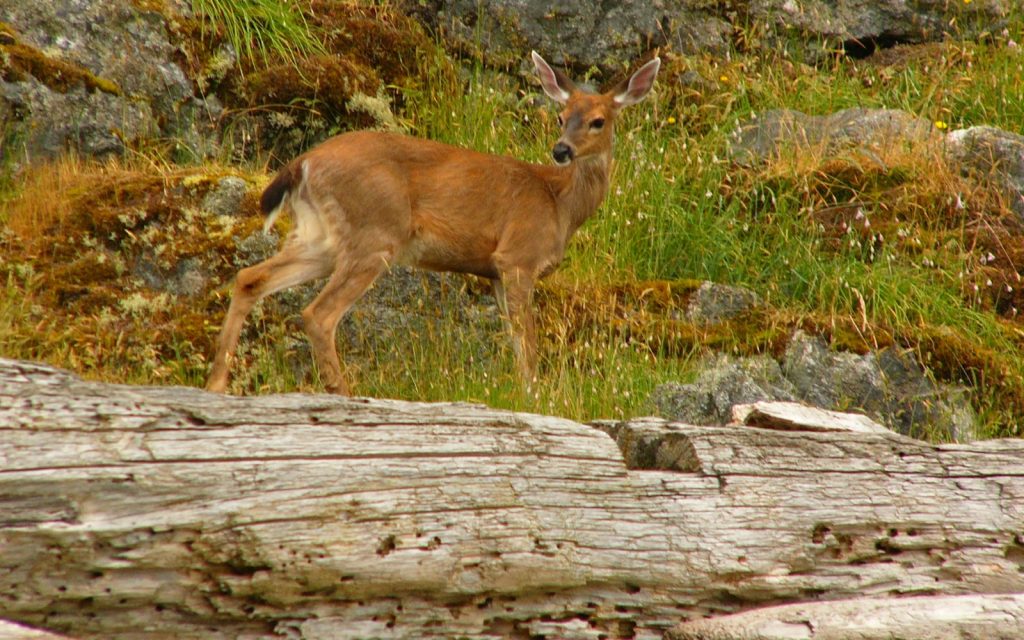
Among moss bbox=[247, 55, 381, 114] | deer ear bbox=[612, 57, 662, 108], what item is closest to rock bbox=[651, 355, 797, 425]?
deer ear bbox=[612, 57, 662, 108]

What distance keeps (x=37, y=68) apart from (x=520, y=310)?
11.2ft

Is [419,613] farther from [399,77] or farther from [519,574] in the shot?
[399,77]

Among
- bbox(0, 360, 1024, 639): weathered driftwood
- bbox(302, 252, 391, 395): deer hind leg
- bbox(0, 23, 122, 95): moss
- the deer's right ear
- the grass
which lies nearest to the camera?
bbox(0, 360, 1024, 639): weathered driftwood

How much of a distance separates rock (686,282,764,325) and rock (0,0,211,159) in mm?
3452

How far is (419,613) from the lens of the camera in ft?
11.5

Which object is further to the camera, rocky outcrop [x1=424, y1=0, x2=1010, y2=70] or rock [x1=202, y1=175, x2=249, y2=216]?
rocky outcrop [x1=424, y1=0, x2=1010, y2=70]

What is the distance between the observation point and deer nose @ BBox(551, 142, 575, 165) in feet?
24.5

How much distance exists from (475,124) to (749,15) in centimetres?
281

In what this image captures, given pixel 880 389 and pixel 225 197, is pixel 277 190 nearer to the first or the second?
pixel 225 197

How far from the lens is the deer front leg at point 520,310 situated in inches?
265

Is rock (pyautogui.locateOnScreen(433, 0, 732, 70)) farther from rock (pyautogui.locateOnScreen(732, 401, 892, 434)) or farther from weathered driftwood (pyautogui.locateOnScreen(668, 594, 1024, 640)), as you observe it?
weathered driftwood (pyautogui.locateOnScreen(668, 594, 1024, 640))

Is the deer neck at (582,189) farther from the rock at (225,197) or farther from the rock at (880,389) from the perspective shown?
the rock at (225,197)

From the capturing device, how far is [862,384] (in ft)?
22.7

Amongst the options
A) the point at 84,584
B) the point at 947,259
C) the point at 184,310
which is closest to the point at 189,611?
the point at 84,584
